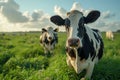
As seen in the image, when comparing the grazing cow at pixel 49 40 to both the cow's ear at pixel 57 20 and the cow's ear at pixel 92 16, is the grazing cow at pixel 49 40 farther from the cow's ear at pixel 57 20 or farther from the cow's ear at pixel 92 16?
the cow's ear at pixel 92 16

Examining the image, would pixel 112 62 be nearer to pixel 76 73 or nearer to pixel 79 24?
pixel 76 73

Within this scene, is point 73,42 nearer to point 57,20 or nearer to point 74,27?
point 74,27

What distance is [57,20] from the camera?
→ 787cm

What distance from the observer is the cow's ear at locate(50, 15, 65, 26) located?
7762 millimetres

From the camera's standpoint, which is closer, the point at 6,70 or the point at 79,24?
the point at 79,24

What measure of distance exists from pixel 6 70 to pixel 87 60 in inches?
132

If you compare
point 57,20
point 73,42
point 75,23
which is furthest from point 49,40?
point 73,42

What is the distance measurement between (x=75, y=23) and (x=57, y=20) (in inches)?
42.3

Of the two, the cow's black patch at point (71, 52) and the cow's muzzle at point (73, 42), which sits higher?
the cow's muzzle at point (73, 42)

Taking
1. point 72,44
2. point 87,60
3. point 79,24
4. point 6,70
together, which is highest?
point 79,24

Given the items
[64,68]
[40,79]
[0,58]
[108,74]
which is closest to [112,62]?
[108,74]

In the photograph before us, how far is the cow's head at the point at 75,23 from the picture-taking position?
6.33 meters

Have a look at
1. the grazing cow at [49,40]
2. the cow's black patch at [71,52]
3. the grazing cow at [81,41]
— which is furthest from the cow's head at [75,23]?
the grazing cow at [49,40]

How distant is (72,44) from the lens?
6230mm
